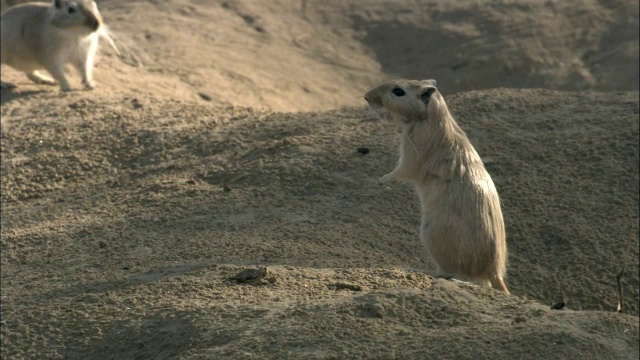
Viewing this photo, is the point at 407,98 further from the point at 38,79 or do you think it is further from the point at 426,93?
the point at 38,79

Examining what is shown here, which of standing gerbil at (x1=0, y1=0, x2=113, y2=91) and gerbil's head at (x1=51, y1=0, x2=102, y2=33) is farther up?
gerbil's head at (x1=51, y1=0, x2=102, y2=33)

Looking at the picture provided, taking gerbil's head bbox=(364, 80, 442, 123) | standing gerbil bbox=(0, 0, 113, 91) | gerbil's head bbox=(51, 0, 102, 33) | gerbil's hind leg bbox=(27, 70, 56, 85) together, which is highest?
gerbil's head bbox=(364, 80, 442, 123)

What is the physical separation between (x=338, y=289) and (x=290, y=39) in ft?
25.3

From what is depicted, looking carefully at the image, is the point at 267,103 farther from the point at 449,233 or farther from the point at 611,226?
the point at 449,233

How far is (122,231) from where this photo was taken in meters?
6.55

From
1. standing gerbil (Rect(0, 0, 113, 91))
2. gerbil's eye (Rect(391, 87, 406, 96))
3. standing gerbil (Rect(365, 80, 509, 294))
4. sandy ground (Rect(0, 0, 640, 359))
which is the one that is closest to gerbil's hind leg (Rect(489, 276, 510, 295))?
standing gerbil (Rect(365, 80, 509, 294))

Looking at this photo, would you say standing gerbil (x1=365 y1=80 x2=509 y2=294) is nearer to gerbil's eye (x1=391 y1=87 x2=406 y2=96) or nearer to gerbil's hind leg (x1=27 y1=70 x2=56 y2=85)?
gerbil's eye (x1=391 y1=87 x2=406 y2=96)

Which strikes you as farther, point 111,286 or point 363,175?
point 363,175

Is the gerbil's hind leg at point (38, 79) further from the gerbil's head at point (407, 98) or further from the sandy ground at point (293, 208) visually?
the gerbil's head at point (407, 98)

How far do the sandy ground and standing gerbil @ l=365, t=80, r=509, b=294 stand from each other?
A: 0.28 metres

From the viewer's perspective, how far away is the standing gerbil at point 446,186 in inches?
223

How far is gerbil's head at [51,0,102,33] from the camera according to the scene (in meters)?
10.6

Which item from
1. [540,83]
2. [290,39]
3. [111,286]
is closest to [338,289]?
[111,286]

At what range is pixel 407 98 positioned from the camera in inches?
234
